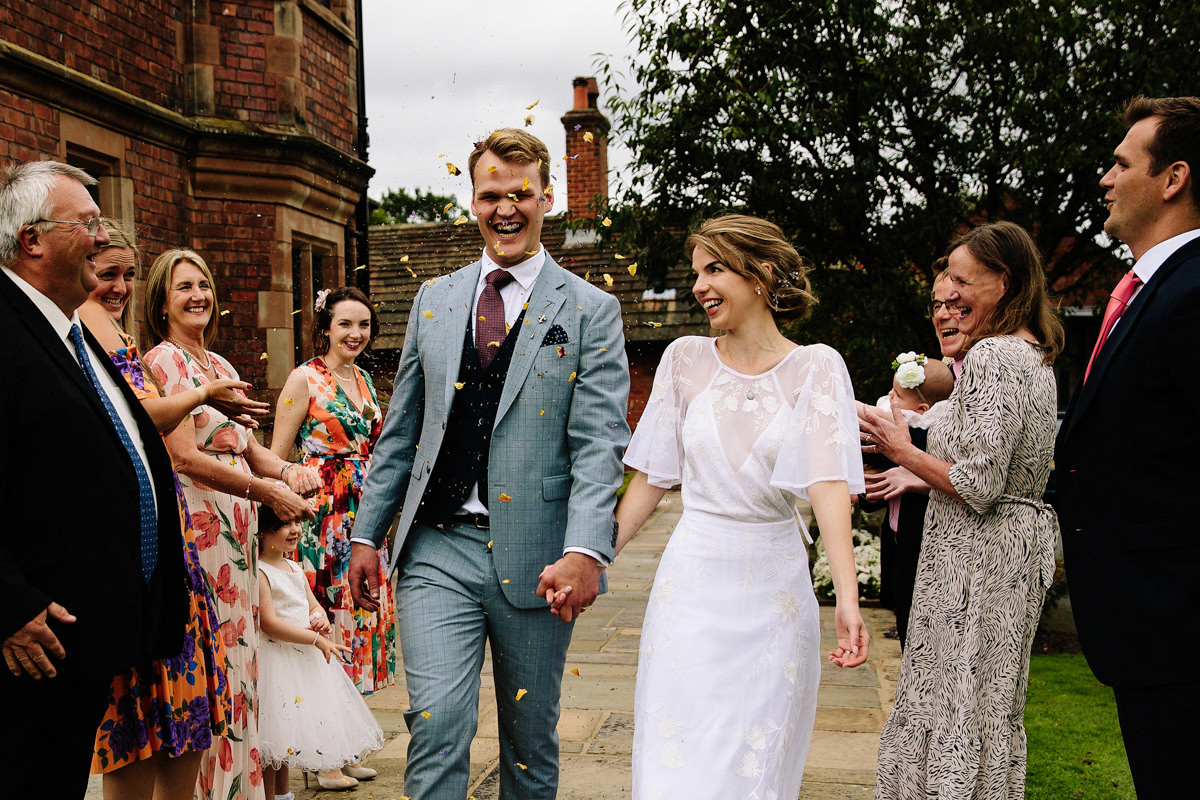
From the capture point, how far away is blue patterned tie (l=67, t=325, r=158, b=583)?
2.92m

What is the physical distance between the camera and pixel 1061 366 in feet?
26.4

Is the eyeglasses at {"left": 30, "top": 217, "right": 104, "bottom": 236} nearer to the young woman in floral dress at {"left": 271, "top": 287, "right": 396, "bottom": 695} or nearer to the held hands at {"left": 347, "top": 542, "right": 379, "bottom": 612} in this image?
the held hands at {"left": 347, "top": 542, "right": 379, "bottom": 612}

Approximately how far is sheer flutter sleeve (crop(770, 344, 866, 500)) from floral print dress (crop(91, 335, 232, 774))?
1931mm

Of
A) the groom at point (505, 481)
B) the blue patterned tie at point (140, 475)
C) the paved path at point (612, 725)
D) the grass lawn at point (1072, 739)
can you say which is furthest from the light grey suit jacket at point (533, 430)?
the grass lawn at point (1072, 739)

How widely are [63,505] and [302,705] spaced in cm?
181

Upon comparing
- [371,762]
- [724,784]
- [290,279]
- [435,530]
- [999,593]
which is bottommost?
[371,762]

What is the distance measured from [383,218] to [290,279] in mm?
38226

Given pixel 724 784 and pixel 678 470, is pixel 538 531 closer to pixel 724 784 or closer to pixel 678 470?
pixel 678 470

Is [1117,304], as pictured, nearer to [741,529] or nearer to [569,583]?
[741,529]

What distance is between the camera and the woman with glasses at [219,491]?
3666mm

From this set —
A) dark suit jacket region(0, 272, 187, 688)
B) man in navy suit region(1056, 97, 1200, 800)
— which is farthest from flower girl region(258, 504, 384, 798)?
→ man in navy suit region(1056, 97, 1200, 800)

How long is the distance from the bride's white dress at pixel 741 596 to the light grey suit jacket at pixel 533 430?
21cm

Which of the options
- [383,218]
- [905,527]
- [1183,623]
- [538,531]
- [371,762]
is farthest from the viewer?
[383,218]

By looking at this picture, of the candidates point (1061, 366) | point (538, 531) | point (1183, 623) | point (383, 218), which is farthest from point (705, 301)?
point (383, 218)
